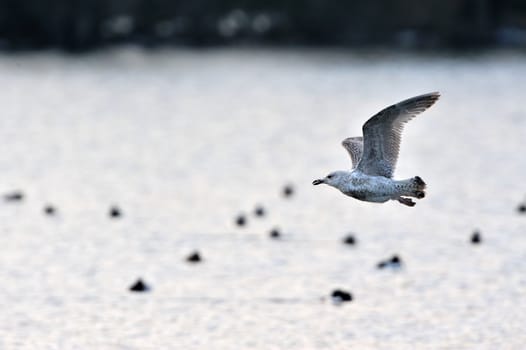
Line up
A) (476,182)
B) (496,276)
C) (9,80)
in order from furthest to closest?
(9,80) < (476,182) < (496,276)

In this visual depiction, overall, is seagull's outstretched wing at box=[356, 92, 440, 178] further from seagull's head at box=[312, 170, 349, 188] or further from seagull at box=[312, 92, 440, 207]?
seagull's head at box=[312, 170, 349, 188]

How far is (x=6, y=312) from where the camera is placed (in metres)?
27.7

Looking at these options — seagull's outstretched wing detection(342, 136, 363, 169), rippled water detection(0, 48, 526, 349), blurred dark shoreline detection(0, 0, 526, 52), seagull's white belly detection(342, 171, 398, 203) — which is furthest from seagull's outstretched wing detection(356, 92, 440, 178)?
blurred dark shoreline detection(0, 0, 526, 52)

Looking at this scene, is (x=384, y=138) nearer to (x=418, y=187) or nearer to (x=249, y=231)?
(x=418, y=187)

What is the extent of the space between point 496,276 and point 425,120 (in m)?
34.7

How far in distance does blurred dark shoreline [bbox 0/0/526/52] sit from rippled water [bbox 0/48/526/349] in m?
40.6

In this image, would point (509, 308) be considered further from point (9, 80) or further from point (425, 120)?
point (9, 80)

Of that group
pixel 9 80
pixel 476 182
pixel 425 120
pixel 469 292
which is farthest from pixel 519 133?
pixel 9 80

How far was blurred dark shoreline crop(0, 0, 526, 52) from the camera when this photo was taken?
114 m

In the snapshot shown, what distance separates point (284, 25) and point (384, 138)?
10548 centimetres

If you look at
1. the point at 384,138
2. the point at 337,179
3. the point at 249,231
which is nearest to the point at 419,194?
the point at 384,138

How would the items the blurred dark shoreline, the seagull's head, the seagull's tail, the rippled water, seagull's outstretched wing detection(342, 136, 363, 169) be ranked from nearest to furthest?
the seagull's tail
the seagull's head
seagull's outstretched wing detection(342, 136, 363, 169)
the rippled water
the blurred dark shoreline

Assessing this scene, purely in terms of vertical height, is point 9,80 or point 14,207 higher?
point 9,80

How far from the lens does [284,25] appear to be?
126 metres
